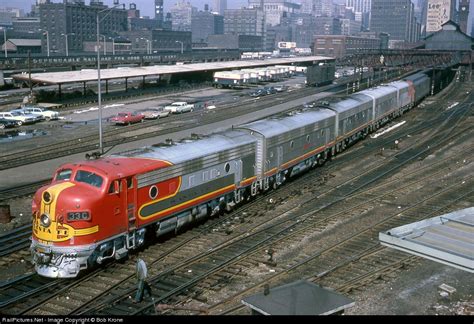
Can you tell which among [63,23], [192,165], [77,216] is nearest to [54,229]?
[77,216]

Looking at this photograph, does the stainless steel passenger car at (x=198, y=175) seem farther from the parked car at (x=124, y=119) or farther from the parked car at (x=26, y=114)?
the parked car at (x=26, y=114)

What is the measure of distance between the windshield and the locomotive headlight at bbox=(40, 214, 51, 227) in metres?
1.52

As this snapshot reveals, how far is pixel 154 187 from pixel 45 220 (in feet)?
13.0

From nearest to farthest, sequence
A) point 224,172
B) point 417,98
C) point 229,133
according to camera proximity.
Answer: point 224,172 → point 229,133 → point 417,98

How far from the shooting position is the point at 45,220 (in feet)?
53.4

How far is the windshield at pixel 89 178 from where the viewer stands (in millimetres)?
16781

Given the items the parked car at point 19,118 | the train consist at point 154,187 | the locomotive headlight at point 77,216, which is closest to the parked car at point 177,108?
the parked car at point 19,118

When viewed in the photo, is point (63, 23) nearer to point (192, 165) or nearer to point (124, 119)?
point (124, 119)

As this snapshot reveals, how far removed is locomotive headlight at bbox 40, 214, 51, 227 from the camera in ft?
53.2

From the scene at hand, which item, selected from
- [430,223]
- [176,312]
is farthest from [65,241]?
[430,223]

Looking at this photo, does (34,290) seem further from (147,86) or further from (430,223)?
(147,86)

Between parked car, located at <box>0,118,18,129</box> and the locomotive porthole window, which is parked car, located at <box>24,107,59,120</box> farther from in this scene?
the locomotive porthole window

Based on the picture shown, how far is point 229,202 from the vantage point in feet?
78.4

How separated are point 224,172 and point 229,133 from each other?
9.64ft
